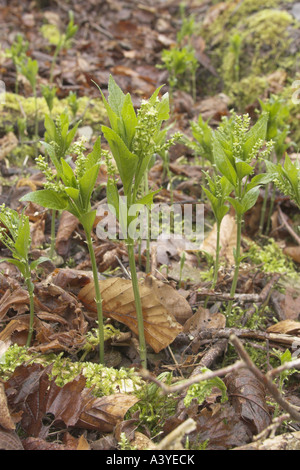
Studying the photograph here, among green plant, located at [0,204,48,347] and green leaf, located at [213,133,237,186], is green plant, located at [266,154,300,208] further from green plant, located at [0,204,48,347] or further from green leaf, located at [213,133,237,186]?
green plant, located at [0,204,48,347]

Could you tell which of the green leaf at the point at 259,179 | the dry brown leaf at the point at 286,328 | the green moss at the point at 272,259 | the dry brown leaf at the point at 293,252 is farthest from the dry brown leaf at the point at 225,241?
the green leaf at the point at 259,179

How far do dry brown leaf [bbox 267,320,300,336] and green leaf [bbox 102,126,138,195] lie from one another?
122 centimetres

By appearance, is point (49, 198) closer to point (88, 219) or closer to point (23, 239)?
Result: point (88, 219)

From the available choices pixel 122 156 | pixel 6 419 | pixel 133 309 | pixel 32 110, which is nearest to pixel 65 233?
pixel 133 309

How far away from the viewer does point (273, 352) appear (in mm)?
2238

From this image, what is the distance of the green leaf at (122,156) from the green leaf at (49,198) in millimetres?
272

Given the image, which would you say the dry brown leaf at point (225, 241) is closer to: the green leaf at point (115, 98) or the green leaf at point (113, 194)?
the green leaf at point (113, 194)

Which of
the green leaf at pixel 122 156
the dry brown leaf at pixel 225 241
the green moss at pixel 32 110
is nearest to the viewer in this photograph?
the green leaf at pixel 122 156

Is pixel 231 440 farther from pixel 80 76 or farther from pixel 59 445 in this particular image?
pixel 80 76

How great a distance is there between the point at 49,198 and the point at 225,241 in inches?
71.7

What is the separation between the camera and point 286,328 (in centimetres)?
234

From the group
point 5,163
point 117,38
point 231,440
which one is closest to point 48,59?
point 117,38

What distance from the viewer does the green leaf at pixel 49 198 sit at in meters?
1.72

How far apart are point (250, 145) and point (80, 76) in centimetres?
402
